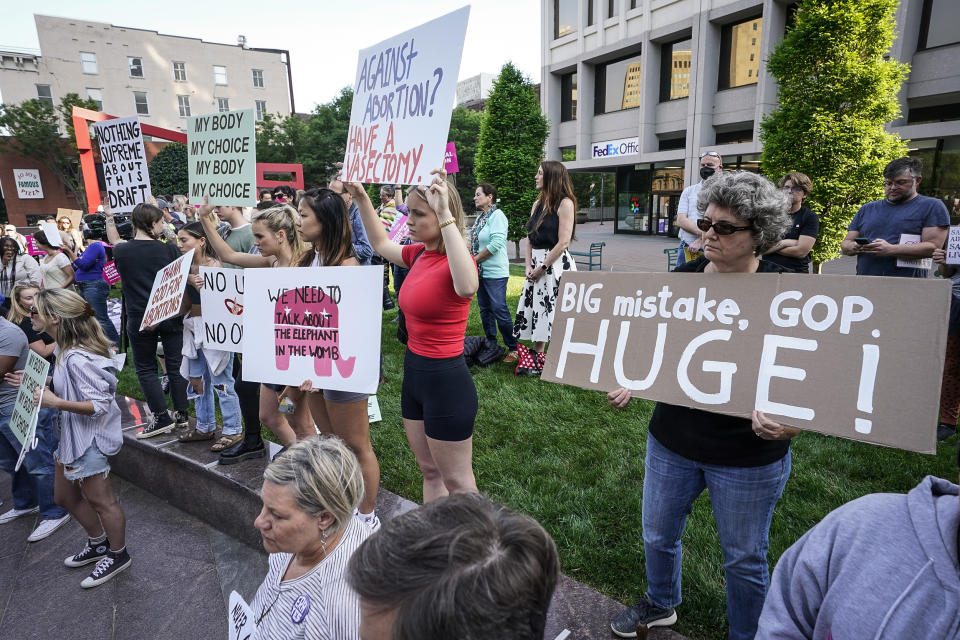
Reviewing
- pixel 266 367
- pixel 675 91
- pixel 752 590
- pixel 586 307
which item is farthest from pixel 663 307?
pixel 675 91

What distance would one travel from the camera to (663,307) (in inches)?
84.5

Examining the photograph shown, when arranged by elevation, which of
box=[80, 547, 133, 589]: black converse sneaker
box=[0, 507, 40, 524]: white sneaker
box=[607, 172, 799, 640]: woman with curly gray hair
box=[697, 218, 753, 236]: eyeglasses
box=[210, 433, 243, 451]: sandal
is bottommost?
box=[0, 507, 40, 524]: white sneaker

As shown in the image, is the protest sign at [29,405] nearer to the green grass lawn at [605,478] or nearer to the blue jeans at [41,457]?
the blue jeans at [41,457]

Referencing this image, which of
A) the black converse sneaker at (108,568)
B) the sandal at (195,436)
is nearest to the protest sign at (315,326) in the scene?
the black converse sneaker at (108,568)

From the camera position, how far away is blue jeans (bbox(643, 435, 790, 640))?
192cm

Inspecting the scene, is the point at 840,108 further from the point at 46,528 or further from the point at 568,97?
the point at 568,97

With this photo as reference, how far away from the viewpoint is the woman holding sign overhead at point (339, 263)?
298 cm

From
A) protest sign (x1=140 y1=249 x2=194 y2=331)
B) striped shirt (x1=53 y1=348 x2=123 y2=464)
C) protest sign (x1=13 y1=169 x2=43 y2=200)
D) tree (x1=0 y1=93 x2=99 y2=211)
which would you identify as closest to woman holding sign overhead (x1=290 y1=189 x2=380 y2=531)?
striped shirt (x1=53 y1=348 x2=123 y2=464)

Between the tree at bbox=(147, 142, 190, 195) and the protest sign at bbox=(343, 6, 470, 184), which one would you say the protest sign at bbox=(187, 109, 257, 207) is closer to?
the protest sign at bbox=(343, 6, 470, 184)

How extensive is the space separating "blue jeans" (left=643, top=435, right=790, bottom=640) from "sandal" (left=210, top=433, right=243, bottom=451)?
350 cm

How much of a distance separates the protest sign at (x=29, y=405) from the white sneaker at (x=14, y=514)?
1270mm

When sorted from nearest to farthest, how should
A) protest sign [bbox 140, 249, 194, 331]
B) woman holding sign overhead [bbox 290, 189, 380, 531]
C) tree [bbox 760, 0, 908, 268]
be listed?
woman holding sign overhead [bbox 290, 189, 380, 531] < protest sign [bbox 140, 249, 194, 331] < tree [bbox 760, 0, 908, 268]

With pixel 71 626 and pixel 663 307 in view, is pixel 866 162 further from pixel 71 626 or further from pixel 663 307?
pixel 71 626

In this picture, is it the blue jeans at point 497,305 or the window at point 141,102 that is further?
the window at point 141,102
